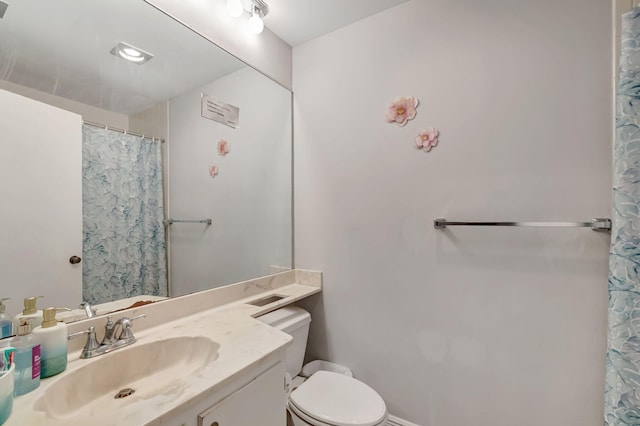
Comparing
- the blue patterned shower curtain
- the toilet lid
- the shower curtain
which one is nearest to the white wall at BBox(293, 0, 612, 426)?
the shower curtain

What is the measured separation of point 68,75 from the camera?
3.21 feet

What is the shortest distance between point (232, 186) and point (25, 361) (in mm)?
1119

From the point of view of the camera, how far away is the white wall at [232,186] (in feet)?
4.45

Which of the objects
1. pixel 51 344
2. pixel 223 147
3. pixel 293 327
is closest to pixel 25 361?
pixel 51 344

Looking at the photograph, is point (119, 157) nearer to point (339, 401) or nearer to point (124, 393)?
point (124, 393)

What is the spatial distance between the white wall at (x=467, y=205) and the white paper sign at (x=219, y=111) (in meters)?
0.48

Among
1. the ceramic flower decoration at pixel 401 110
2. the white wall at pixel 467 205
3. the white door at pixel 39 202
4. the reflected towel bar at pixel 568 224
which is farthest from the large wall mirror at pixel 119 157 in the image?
the reflected towel bar at pixel 568 224

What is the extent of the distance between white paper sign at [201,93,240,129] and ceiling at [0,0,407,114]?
0.10 metres

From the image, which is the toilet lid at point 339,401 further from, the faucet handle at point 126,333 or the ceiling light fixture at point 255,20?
the ceiling light fixture at point 255,20

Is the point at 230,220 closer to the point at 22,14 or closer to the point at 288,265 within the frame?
the point at 288,265

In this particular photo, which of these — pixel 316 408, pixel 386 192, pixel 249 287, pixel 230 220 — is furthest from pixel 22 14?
pixel 316 408

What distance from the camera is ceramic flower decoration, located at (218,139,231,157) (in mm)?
1560

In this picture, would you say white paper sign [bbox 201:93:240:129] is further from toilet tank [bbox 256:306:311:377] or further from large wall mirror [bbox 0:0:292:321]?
toilet tank [bbox 256:306:311:377]

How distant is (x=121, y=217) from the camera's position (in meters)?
1.12
